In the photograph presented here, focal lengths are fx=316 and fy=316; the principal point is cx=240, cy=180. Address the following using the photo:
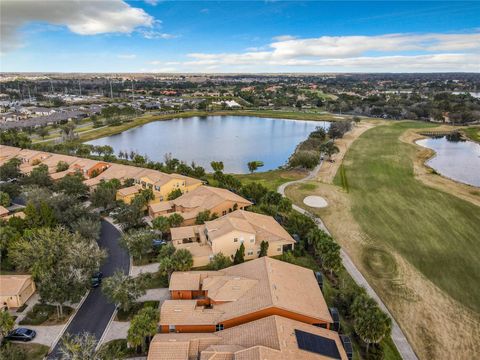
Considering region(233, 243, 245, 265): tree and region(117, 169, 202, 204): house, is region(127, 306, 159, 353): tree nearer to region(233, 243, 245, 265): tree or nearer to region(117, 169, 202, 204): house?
region(233, 243, 245, 265): tree

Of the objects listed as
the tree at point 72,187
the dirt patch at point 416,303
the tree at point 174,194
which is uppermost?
the tree at point 72,187

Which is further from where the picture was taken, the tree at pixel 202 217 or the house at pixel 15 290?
the tree at pixel 202 217

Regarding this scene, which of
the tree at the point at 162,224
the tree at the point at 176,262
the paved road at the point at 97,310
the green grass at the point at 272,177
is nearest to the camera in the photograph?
the paved road at the point at 97,310

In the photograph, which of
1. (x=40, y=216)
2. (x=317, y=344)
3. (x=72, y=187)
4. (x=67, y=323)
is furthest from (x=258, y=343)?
(x=72, y=187)

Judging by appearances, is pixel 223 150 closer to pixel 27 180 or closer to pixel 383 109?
pixel 27 180

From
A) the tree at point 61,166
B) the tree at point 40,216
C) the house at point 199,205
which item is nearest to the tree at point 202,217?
the house at point 199,205

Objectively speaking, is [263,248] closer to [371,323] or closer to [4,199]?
[371,323]

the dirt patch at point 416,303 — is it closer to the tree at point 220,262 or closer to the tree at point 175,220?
the tree at point 220,262
